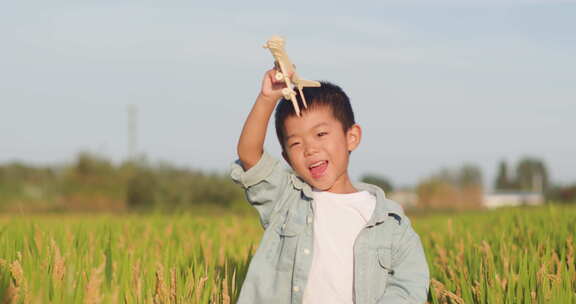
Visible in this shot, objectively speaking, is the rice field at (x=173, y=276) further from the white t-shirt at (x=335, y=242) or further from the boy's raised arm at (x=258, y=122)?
the boy's raised arm at (x=258, y=122)

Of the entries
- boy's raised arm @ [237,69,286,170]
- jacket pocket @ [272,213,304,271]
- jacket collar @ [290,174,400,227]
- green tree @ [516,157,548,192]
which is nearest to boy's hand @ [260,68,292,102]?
boy's raised arm @ [237,69,286,170]

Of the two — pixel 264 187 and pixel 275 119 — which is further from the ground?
pixel 275 119

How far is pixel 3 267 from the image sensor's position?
2.76 metres

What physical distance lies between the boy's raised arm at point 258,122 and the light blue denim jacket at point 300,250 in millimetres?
55

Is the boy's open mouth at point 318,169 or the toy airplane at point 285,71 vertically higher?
the toy airplane at point 285,71

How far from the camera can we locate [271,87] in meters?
2.62

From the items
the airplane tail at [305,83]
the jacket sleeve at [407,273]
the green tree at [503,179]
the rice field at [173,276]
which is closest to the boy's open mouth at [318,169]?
the airplane tail at [305,83]

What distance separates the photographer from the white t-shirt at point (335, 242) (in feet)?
8.95

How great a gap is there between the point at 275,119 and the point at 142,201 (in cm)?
2028

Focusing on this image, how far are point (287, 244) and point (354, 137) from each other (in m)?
0.62

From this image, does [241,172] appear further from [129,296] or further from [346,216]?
[129,296]

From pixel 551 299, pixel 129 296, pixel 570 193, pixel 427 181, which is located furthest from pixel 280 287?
pixel 570 193

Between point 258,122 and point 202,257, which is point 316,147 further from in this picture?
point 202,257

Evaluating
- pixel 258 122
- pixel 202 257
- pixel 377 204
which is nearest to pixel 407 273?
pixel 377 204
